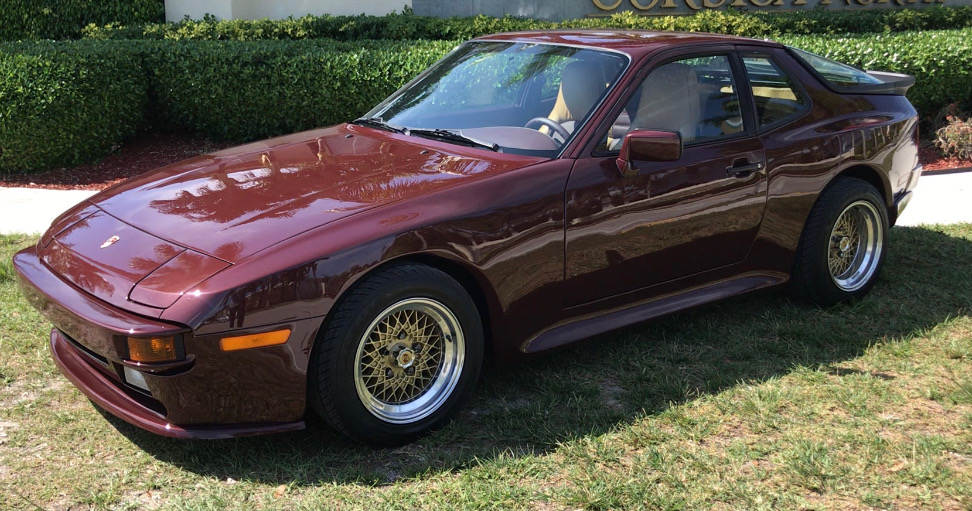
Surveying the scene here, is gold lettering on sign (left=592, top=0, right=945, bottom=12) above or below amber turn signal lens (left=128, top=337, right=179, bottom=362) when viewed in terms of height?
above

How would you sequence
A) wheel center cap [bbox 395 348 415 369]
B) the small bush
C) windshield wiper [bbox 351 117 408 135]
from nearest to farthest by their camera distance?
1. wheel center cap [bbox 395 348 415 369]
2. windshield wiper [bbox 351 117 408 135]
3. the small bush

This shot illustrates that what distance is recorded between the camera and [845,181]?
5.05 m

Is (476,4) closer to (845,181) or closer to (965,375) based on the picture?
(845,181)

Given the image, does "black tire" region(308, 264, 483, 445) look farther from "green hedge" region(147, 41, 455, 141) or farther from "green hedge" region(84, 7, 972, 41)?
"green hedge" region(84, 7, 972, 41)

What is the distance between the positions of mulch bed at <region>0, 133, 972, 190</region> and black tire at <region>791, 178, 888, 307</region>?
4.17 meters

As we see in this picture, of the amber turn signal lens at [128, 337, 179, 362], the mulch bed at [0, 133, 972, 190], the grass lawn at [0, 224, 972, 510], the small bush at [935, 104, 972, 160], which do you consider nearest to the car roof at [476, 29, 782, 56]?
the grass lawn at [0, 224, 972, 510]

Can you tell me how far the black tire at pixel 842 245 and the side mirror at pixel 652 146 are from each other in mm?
1365

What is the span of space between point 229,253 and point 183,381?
0.47m

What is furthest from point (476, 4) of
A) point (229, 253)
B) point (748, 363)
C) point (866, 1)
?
point (229, 253)

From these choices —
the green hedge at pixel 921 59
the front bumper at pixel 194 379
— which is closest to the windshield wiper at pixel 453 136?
the front bumper at pixel 194 379

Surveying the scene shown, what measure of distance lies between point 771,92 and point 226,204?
2882 millimetres

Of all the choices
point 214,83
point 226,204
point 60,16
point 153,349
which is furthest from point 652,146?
point 60,16

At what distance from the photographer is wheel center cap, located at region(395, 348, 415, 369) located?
11.6ft

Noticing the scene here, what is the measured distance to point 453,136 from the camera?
4301 millimetres
